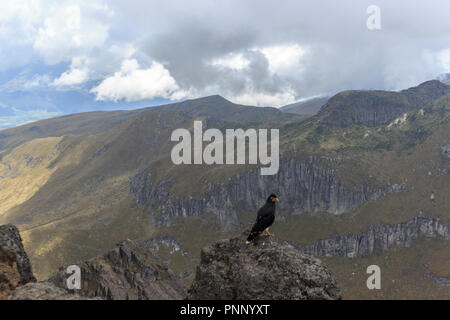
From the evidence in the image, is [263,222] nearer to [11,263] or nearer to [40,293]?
[40,293]

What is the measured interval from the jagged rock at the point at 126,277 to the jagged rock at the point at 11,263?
8883 centimetres

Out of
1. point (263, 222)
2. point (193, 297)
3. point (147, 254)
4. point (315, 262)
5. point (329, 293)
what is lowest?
point (147, 254)

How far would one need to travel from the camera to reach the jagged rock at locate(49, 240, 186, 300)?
355 feet

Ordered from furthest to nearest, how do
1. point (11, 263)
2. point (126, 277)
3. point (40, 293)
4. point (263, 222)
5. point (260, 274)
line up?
point (126, 277), point (11, 263), point (263, 222), point (260, 274), point (40, 293)

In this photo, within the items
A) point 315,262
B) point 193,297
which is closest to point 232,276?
point 193,297

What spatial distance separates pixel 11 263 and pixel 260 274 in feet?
67.4

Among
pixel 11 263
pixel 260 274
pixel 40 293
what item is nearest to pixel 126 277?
pixel 11 263

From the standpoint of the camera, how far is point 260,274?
19453mm

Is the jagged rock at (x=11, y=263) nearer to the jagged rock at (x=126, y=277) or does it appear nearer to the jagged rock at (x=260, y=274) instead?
the jagged rock at (x=260, y=274)

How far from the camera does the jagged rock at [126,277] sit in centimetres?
10825
